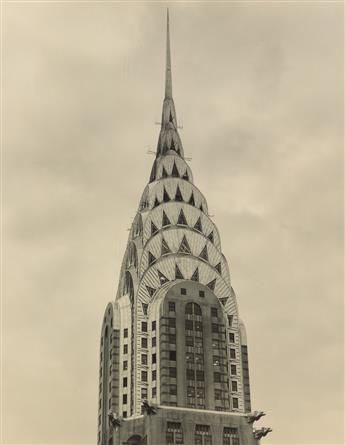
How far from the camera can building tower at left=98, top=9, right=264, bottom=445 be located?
408ft

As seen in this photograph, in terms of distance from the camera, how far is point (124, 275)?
15050 cm

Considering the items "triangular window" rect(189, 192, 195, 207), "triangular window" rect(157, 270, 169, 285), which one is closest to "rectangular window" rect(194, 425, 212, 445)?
"triangular window" rect(157, 270, 169, 285)

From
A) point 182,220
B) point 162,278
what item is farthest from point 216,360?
point 182,220

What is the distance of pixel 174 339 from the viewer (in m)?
132

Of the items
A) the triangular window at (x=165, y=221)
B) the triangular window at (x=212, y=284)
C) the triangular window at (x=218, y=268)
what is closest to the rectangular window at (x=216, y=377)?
the triangular window at (x=212, y=284)

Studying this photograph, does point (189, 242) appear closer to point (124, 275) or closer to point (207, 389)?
point (124, 275)

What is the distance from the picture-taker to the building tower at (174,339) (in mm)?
124375

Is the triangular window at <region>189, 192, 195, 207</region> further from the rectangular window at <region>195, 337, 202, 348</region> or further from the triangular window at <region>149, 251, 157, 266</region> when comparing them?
the rectangular window at <region>195, 337, 202, 348</region>

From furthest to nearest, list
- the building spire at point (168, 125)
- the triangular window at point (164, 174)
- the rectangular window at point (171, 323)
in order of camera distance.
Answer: the building spire at point (168, 125) < the triangular window at point (164, 174) < the rectangular window at point (171, 323)

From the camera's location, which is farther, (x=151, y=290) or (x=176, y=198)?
(x=176, y=198)

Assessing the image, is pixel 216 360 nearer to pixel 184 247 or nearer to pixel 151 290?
pixel 151 290

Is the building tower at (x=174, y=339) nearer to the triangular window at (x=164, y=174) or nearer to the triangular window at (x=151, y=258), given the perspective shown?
the triangular window at (x=151, y=258)

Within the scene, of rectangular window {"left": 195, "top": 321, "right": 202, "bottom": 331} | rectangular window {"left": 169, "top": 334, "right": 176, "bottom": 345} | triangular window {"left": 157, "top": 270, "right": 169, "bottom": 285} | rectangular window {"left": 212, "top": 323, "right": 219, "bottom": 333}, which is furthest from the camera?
triangular window {"left": 157, "top": 270, "right": 169, "bottom": 285}

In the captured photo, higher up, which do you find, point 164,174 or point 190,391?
point 164,174
